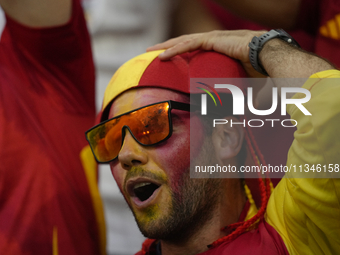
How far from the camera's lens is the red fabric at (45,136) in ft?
5.44

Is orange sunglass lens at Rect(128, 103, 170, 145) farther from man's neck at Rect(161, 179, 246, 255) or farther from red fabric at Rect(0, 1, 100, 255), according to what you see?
red fabric at Rect(0, 1, 100, 255)

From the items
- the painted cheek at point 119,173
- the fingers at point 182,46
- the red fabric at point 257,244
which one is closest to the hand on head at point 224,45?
the fingers at point 182,46

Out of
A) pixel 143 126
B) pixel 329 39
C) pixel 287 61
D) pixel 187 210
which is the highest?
pixel 287 61

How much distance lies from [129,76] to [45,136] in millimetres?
676

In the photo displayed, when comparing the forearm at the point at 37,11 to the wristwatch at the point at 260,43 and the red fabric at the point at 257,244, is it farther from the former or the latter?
the red fabric at the point at 257,244

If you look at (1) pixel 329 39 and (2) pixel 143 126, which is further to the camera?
(1) pixel 329 39

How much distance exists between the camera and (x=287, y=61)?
1216mm

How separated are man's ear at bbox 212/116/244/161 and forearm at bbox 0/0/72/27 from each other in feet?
3.38

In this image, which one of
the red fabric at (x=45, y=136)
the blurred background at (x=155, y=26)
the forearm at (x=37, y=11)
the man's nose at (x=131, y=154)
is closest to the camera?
the man's nose at (x=131, y=154)

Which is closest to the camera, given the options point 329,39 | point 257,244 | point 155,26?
point 257,244

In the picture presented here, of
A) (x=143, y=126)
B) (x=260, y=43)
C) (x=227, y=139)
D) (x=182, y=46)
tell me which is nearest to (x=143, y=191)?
(x=143, y=126)

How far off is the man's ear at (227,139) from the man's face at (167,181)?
0.05 m

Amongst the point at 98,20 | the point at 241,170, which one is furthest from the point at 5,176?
the point at 98,20

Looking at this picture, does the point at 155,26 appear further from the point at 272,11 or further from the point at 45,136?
the point at 45,136
